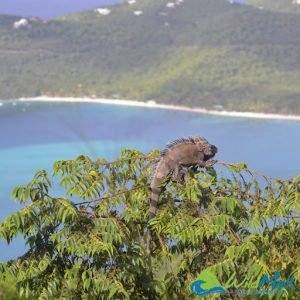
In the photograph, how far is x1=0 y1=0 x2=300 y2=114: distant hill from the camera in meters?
33.2

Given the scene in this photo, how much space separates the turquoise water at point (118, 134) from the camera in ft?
74.6

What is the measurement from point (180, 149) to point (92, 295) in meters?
0.65

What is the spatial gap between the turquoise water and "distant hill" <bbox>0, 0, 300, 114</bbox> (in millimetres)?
1505

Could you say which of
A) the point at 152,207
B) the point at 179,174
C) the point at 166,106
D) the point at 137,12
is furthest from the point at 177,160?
the point at 137,12

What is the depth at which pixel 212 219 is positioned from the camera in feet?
5.12

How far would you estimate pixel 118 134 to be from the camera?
28.0 m

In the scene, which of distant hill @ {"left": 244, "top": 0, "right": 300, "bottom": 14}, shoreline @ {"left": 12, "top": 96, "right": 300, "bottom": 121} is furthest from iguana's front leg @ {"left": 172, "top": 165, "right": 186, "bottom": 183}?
distant hill @ {"left": 244, "top": 0, "right": 300, "bottom": 14}

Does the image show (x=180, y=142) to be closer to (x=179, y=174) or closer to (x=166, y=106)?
(x=179, y=174)

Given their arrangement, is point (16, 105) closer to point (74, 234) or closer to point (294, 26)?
Result: point (294, 26)

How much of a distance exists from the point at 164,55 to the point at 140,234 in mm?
37231

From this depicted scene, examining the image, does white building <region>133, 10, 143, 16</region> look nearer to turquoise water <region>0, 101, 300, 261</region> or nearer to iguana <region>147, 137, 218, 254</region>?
turquoise water <region>0, 101, 300, 261</region>

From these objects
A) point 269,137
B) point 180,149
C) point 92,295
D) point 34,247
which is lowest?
point 269,137

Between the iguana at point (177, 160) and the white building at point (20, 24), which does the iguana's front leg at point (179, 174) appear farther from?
Answer: the white building at point (20, 24)

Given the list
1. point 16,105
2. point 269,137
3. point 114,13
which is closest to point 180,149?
point 269,137
